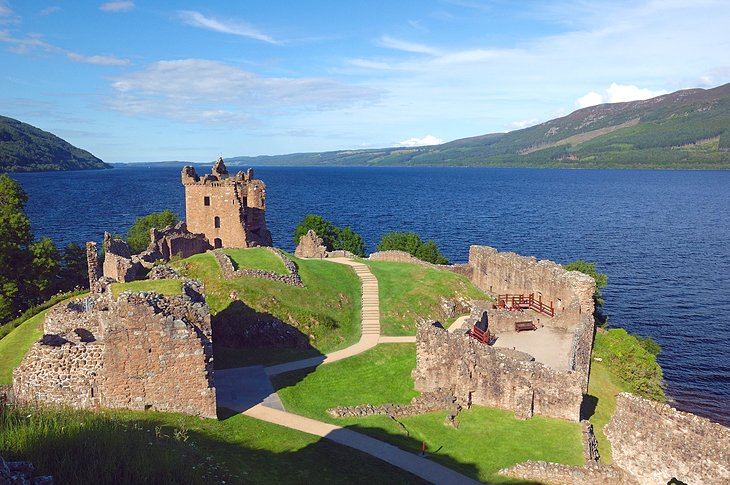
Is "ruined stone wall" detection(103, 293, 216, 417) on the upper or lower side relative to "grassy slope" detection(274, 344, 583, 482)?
upper

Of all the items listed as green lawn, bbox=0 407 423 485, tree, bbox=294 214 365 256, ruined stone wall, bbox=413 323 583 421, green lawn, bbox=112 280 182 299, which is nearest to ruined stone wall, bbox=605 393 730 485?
ruined stone wall, bbox=413 323 583 421

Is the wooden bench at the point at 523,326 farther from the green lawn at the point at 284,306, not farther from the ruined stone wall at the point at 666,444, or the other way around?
the ruined stone wall at the point at 666,444

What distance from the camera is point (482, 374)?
28.3 m

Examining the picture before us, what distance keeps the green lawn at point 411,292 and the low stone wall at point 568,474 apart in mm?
18220

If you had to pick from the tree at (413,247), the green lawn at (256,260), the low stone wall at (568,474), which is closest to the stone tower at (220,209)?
the green lawn at (256,260)

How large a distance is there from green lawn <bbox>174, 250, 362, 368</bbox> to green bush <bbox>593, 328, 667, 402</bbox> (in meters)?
18.5

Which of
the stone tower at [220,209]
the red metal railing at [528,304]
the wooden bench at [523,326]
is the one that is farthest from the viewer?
the stone tower at [220,209]

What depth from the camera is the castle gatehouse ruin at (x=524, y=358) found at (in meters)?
26.9

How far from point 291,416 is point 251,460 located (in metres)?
5.81

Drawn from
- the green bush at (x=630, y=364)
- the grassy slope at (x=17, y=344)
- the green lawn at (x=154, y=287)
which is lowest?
the green bush at (x=630, y=364)

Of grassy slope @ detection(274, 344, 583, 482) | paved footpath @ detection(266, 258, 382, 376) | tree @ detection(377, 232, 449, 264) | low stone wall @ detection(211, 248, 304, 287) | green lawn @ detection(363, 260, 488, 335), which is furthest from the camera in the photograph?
tree @ detection(377, 232, 449, 264)

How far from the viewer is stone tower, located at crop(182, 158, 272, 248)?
53.2 meters

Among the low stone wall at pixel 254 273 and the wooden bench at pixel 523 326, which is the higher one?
the low stone wall at pixel 254 273

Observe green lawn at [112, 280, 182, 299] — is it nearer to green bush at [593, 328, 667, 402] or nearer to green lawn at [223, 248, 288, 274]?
green lawn at [223, 248, 288, 274]
